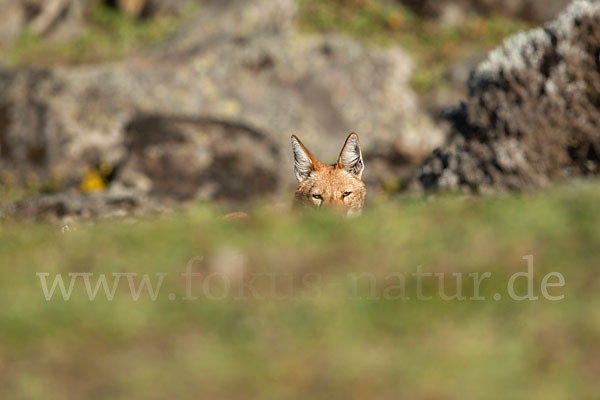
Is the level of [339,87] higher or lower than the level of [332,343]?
higher

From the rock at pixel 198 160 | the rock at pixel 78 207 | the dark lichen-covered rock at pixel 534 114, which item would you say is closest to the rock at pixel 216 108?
the rock at pixel 198 160

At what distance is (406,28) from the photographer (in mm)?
31391

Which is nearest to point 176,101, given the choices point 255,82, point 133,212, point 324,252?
→ point 255,82

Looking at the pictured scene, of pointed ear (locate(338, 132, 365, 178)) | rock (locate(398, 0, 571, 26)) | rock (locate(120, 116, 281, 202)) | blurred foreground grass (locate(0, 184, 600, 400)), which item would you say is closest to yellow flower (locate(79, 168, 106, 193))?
rock (locate(120, 116, 281, 202))

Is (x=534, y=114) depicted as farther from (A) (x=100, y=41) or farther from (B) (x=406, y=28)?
(A) (x=100, y=41)

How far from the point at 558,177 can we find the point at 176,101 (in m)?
13.1

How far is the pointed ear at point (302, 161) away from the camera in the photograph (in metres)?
10.8

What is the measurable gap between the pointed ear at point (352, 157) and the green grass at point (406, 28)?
18700 mm

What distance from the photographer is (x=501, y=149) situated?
12.3 m

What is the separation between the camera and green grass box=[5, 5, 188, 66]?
29.0 m

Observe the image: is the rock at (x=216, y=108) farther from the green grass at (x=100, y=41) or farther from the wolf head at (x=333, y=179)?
the wolf head at (x=333, y=179)

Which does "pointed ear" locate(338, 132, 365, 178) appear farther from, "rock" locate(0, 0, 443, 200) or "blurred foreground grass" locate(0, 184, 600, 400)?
"rock" locate(0, 0, 443, 200)

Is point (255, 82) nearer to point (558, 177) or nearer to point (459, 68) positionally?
point (459, 68)

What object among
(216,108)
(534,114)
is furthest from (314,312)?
(216,108)
